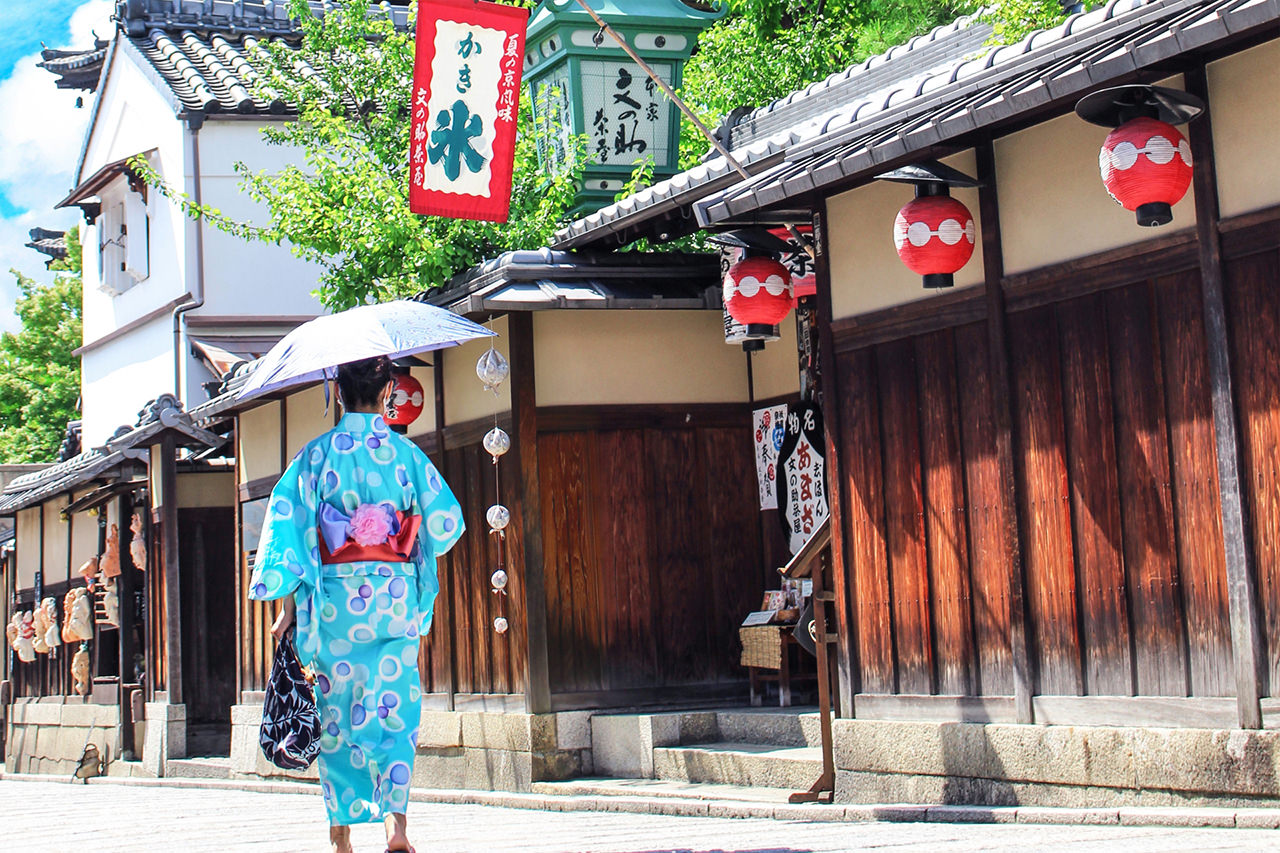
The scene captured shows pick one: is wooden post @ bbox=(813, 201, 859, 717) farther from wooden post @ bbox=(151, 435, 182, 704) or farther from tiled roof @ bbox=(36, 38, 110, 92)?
tiled roof @ bbox=(36, 38, 110, 92)

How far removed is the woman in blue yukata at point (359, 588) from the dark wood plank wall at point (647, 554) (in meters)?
5.62

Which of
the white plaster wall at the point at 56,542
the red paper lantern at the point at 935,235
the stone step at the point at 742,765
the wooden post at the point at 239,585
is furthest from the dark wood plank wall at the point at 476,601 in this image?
the white plaster wall at the point at 56,542

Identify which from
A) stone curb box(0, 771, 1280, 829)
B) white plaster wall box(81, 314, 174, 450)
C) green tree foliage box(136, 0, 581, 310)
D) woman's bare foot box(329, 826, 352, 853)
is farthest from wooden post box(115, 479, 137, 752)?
woman's bare foot box(329, 826, 352, 853)

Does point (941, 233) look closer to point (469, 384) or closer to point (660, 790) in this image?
point (660, 790)

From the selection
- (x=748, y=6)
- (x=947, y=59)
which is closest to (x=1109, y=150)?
(x=947, y=59)

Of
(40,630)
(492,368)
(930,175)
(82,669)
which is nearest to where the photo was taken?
(930,175)

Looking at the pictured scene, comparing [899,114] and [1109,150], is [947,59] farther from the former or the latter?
[1109,150]

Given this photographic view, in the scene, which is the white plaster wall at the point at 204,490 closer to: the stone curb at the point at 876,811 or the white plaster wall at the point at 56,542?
the white plaster wall at the point at 56,542

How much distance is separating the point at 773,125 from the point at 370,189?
484cm

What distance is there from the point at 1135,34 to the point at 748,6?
12.3m

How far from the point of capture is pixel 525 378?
42.6 feet

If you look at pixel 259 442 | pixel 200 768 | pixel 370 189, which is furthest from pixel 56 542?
pixel 370 189

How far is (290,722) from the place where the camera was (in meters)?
6.92

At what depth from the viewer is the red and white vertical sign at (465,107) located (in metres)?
13.7
